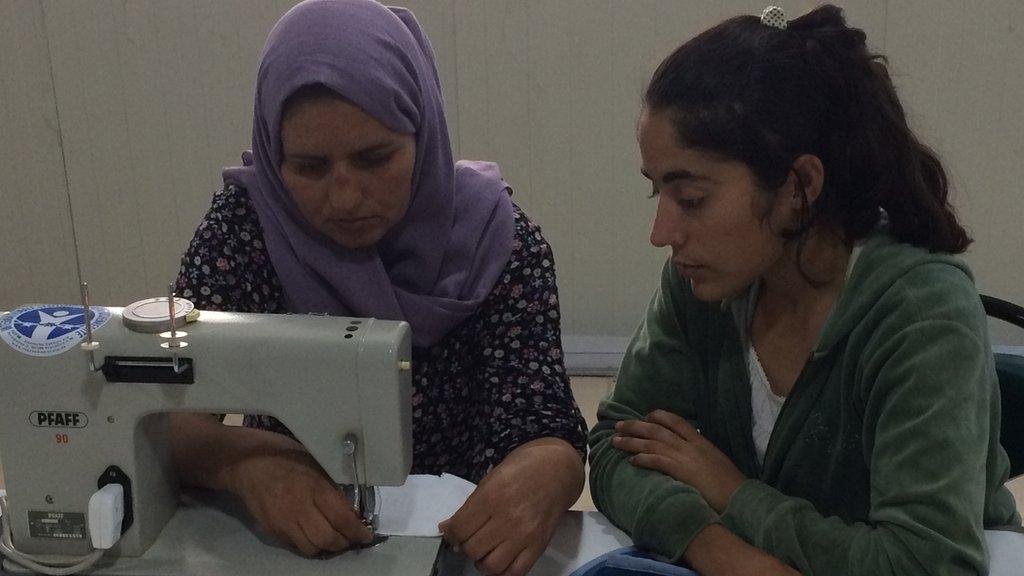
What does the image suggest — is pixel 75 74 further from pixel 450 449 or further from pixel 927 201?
pixel 927 201

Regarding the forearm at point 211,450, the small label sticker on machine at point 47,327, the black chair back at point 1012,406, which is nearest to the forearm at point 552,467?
the forearm at point 211,450

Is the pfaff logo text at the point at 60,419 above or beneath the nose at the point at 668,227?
beneath

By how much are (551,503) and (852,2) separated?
208cm

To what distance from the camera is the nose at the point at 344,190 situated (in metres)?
1.06

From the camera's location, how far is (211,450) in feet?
3.37

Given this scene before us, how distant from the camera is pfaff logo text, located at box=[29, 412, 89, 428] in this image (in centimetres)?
91

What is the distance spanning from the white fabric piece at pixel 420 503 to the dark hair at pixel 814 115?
46cm

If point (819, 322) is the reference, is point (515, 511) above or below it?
below

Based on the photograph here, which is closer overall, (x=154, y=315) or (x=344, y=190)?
(x=154, y=315)

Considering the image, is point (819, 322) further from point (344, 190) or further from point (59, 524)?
point (59, 524)

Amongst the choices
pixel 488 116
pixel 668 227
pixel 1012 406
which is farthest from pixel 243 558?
pixel 488 116

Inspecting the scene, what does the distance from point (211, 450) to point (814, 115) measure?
74 centimetres

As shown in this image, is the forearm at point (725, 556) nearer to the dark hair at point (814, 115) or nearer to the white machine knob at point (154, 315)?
the dark hair at point (814, 115)

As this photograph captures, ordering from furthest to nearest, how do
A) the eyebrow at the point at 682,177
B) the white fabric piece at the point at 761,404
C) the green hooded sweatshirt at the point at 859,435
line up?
1. the white fabric piece at the point at 761,404
2. the eyebrow at the point at 682,177
3. the green hooded sweatshirt at the point at 859,435
